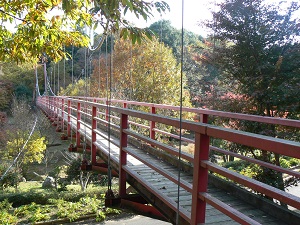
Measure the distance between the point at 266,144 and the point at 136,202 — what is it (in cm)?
177

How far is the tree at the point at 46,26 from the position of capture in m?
2.36

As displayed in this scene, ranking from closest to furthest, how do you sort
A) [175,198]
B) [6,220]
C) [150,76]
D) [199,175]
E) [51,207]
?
1. [199,175]
2. [175,198]
3. [6,220]
4. [51,207]
5. [150,76]

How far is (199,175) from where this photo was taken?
1.46 metres

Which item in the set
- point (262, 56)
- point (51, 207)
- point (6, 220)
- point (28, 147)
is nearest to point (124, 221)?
point (51, 207)

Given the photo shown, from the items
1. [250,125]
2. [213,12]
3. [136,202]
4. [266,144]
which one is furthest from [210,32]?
[266,144]

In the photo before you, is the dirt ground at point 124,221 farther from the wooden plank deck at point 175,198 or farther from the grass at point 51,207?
the wooden plank deck at point 175,198

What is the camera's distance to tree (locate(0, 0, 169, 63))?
92.8 inches

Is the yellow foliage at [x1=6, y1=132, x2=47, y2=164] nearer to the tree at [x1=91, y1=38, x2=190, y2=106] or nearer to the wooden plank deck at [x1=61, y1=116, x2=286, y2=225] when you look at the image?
the tree at [x1=91, y1=38, x2=190, y2=106]

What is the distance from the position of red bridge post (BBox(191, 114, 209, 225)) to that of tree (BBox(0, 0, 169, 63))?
1111 millimetres

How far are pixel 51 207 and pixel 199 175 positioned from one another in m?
9.02

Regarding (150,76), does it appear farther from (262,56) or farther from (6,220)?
(6,220)

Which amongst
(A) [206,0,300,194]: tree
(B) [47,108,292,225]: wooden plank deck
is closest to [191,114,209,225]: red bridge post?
(B) [47,108,292,225]: wooden plank deck

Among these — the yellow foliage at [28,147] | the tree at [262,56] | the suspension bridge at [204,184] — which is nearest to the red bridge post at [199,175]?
the suspension bridge at [204,184]

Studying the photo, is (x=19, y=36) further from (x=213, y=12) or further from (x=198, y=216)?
(x=213, y=12)
